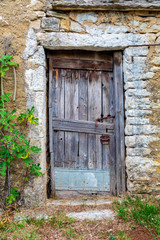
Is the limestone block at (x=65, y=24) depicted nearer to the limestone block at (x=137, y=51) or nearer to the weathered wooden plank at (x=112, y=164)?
the limestone block at (x=137, y=51)

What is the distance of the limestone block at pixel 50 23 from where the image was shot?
2701mm

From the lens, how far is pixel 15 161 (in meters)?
2.69

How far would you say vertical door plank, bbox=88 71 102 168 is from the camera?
9.91ft

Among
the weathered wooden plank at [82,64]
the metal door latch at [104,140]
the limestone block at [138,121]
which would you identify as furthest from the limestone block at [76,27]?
the metal door latch at [104,140]

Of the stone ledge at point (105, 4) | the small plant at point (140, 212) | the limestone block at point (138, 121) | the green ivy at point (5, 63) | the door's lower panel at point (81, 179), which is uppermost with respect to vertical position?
the stone ledge at point (105, 4)

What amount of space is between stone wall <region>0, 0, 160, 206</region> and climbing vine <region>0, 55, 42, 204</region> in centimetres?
13

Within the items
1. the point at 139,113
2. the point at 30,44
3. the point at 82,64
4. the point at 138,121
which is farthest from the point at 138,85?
the point at 30,44

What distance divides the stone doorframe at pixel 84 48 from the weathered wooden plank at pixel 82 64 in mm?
220

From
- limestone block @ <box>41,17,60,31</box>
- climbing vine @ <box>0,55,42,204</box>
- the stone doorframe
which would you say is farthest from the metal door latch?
limestone block @ <box>41,17,60,31</box>

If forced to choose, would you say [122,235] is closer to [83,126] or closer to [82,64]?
[83,126]

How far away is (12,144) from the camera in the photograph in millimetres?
2588

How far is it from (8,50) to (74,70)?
93 centimetres

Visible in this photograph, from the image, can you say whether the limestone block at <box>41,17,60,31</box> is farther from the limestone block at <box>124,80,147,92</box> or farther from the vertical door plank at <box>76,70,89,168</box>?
the limestone block at <box>124,80,147,92</box>

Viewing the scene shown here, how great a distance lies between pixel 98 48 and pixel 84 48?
192 mm
